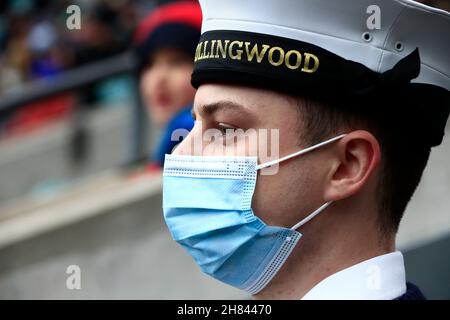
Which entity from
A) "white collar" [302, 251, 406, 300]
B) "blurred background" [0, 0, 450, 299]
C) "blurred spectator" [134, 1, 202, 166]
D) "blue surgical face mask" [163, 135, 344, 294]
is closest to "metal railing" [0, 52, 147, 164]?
"blurred background" [0, 0, 450, 299]

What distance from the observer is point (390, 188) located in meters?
2.76

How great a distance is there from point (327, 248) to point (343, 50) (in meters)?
0.56

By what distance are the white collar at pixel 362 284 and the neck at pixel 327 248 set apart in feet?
0.09

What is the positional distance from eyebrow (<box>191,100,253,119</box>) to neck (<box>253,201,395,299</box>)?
0.36 meters

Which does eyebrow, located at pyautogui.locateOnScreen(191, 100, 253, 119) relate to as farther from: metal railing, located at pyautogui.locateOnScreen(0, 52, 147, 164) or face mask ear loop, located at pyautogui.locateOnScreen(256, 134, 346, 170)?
metal railing, located at pyautogui.locateOnScreen(0, 52, 147, 164)

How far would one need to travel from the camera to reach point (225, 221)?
8.91 ft

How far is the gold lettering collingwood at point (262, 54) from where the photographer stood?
264 centimetres

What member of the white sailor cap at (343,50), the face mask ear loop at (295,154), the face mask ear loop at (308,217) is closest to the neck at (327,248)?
the face mask ear loop at (308,217)

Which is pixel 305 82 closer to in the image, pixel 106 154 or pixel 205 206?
→ pixel 205 206

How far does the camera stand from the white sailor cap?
263 cm

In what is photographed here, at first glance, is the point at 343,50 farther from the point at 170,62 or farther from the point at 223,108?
the point at 170,62

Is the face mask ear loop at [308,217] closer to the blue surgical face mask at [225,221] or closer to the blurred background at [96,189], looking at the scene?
the blue surgical face mask at [225,221]

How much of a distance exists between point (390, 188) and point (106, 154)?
686 cm

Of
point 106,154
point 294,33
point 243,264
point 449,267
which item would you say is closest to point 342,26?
point 294,33
